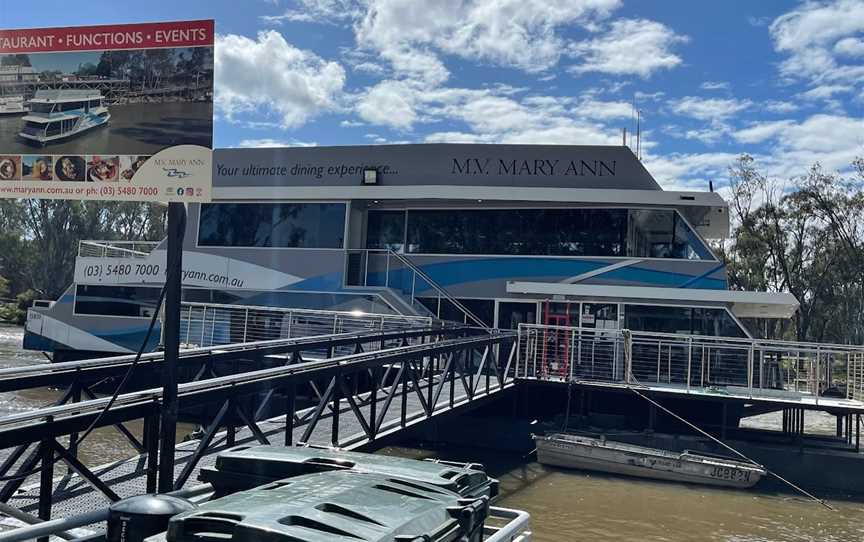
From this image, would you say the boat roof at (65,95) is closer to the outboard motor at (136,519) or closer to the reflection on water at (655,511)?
the outboard motor at (136,519)

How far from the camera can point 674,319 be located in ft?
57.1

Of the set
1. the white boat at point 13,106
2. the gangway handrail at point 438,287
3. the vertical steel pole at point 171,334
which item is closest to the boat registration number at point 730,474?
the gangway handrail at point 438,287

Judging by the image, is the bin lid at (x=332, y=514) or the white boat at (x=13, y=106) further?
the white boat at (x=13, y=106)

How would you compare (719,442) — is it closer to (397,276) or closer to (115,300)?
(397,276)

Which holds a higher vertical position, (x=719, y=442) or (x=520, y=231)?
(x=520, y=231)

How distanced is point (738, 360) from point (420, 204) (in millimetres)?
8645

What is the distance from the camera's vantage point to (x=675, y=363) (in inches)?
638

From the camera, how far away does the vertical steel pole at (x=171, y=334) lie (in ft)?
14.9

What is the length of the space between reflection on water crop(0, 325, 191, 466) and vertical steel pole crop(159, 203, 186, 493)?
4171 mm

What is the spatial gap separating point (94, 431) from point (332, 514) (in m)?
10.4

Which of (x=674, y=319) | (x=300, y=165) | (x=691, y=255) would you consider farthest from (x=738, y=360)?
(x=300, y=165)

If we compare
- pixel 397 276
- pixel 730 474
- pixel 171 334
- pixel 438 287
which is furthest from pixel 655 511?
pixel 397 276

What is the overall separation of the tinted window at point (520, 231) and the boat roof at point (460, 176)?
0.46m

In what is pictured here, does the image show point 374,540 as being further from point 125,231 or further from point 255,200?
point 125,231
